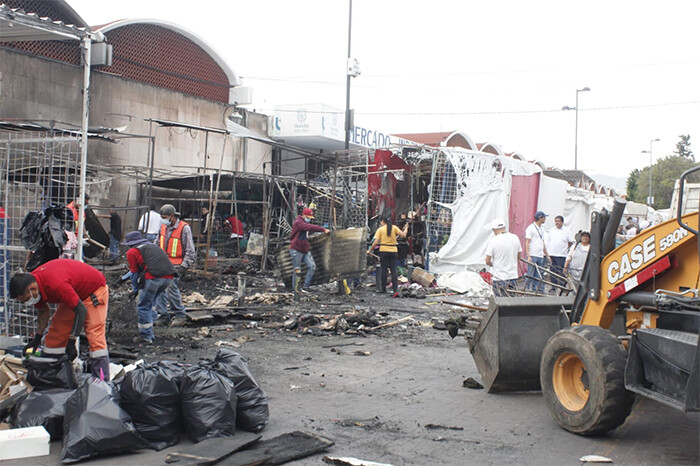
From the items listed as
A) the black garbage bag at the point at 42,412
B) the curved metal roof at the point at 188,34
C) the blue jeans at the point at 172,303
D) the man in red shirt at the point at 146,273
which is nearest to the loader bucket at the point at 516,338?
the black garbage bag at the point at 42,412

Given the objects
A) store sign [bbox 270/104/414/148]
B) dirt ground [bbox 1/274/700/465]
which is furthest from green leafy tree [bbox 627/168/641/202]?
dirt ground [bbox 1/274/700/465]

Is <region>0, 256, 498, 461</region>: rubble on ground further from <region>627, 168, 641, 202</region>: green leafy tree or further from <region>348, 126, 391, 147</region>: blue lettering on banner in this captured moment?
<region>627, 168, 641, 202</region>: green leafy tree

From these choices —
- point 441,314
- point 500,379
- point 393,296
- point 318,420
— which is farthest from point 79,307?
point 393,296

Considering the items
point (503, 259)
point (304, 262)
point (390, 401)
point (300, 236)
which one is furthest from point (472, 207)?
point (390, 401)

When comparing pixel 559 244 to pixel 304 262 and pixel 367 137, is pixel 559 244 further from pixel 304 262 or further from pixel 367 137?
pixel 367 137

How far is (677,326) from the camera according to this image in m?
4.61

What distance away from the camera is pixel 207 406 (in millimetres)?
4805

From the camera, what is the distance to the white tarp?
16484mm

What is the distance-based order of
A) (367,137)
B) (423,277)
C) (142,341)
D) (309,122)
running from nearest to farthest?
(142,341)
(423,277)
(309,122)
(367,137)

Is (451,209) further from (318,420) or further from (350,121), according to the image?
(318,420)

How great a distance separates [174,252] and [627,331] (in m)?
6.94

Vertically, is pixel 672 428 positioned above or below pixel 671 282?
below

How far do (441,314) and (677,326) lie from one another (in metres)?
7.17

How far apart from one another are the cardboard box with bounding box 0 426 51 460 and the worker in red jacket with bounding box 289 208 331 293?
27.6ft
